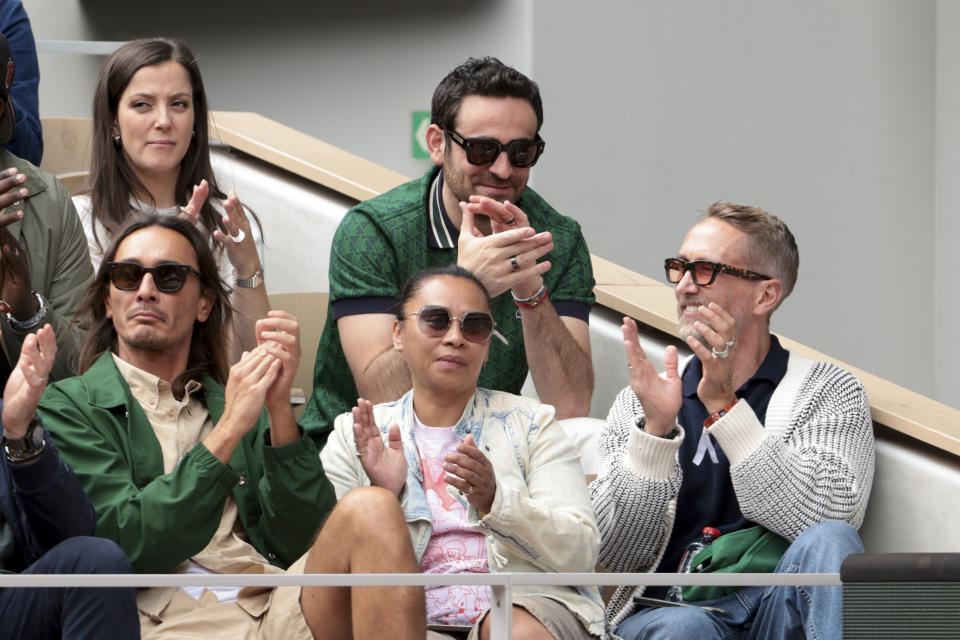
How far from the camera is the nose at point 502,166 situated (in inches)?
140

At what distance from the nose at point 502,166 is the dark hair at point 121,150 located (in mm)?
763

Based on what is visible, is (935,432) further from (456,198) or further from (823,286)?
(823,286)

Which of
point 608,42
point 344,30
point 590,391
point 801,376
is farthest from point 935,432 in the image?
point 344,30

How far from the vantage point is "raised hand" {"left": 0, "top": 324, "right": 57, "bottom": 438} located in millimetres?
2502

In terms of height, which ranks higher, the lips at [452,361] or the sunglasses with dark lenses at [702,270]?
the sunglasses with dark lenses at [702,270]

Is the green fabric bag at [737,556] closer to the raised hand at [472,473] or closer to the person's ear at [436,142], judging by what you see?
the raised hand at [472,473]

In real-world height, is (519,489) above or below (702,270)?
below

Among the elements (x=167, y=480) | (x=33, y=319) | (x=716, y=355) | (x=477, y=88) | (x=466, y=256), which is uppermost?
(x=477, y=88)

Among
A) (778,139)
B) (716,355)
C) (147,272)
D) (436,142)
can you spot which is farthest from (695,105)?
(147,272)

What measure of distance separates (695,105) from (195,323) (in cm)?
417

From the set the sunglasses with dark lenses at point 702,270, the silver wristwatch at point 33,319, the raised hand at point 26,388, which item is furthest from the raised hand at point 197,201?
the sunglasses with dark lenses at point 702,270

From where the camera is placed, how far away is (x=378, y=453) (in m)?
2.89

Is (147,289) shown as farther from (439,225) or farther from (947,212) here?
(947,212)

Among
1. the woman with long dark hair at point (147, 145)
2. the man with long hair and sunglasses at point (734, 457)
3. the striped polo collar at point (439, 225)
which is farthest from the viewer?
the woman with long dark hair at point (147, 145)
